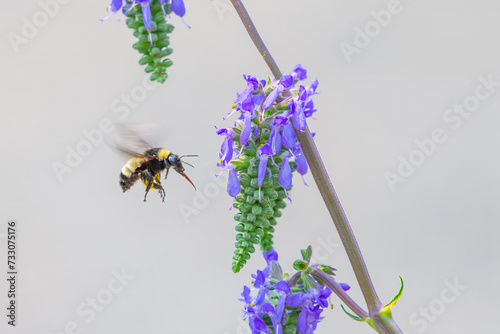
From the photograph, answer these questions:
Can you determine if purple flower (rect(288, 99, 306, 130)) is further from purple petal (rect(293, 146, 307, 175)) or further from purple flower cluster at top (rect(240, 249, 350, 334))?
purple flower cluster at top (rect(240, 249, 350, 334))

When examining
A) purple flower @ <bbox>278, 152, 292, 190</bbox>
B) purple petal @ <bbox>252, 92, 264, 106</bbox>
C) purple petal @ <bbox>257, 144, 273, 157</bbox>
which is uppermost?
purple petal @ <bbox>252, 92, 264, 106</bbox>

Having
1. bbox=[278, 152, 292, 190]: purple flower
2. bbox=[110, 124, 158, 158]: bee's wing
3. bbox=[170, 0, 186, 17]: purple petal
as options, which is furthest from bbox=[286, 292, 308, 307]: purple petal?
bbox=[110, 124, 158, 158]: bee's wing

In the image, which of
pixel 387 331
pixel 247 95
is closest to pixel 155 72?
pixel 247 95

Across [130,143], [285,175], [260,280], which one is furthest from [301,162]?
[130,143]

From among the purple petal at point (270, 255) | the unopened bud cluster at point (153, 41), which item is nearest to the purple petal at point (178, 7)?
the unopened bud cluster at point (153, 41)

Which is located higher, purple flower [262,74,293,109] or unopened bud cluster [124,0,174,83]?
unopened bud cluster [124,0,174,83]

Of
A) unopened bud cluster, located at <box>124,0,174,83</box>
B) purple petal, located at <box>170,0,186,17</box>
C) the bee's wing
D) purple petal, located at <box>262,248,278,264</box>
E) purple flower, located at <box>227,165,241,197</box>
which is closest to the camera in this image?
unopened bud cluster, located at <box>124,0,174,83</box>

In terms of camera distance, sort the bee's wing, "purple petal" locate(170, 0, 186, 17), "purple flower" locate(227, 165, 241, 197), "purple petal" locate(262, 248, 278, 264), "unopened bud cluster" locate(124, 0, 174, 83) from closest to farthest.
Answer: "unopened bud cluster" locate(124, 0, 174, 83) < "purple petal" locate(170, 0, 186, 17) < "purple flower" locate(227, 165, 241, 197) < "purple petal" locate(262, 248, 278, 264) < the bee's wing
